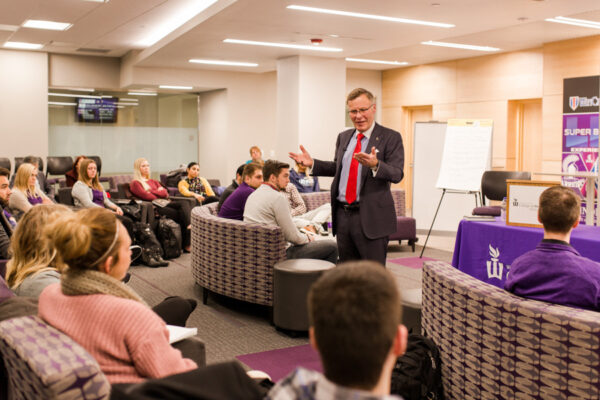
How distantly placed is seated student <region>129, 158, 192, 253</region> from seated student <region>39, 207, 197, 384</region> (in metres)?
5.78

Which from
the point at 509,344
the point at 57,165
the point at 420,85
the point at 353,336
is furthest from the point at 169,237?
the point at 420,85

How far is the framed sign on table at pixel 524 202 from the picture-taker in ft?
13.7

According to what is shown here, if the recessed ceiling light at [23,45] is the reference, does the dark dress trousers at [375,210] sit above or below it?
below

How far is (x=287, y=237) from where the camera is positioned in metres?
5.14

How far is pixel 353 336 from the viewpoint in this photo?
117 centimetres

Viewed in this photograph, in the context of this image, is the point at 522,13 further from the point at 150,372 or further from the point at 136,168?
the point at 150,372

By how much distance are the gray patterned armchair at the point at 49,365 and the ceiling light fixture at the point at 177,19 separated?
6.84m

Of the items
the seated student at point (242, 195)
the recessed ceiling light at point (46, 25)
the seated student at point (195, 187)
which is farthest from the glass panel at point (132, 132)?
the seated student at point (242, 195)

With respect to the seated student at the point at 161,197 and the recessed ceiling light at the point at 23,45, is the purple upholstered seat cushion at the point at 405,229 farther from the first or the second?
the recessed ceiling light at the point at 23,45

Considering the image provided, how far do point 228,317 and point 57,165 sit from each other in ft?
28.5

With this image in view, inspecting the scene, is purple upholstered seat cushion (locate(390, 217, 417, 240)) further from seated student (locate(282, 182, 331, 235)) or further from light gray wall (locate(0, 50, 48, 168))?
light gray wall (locate(0, 50, 48, 168))

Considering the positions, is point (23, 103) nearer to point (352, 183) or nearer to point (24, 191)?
point (24, 191)

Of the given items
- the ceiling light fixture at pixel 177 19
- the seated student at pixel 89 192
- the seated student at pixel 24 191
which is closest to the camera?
the seated student at pixel 24 191

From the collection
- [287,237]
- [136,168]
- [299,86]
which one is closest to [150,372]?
[287,237]
